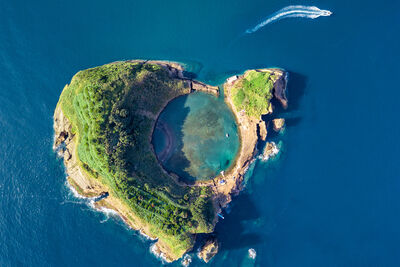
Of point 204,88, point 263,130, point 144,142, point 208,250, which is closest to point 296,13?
point 204,88

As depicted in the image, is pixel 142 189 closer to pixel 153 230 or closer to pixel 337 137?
pixel 153 230

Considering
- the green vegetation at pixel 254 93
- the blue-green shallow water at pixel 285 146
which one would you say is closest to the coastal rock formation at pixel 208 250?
the blue-green shallow water at pixel 285 146

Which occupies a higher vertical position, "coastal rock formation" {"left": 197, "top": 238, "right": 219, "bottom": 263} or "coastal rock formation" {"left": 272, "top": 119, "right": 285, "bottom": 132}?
"coastal rock formation" {"left": 272, "top": 119, "right": 285, "bottom": 132}

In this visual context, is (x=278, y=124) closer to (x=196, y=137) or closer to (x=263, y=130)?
(x=263, y=130)

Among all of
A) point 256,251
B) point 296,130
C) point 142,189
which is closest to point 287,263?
point 256,251

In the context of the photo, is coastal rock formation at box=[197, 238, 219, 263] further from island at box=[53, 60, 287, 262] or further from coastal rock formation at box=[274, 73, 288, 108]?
coastal rock formation at box=[274, 73, 288, 108]

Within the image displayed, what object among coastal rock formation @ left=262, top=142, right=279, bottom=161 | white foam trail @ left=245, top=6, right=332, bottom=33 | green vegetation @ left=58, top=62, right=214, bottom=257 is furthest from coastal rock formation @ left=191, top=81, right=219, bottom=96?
white foam trail @ left=245, top=6, right=332, bottom=33

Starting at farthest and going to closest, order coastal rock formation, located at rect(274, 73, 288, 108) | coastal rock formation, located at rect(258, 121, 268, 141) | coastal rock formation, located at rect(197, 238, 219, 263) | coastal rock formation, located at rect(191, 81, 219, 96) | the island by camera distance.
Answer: coastal rock formation, located at rect(191, 81, 219, 96), coastal rock formation, located at rect(274, 73, 288, 108), coastal rock formation, located at rect(258, 121, 268, 141), coastal rock formation, located at rect(197, 238, 219, 263), the island
